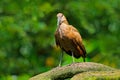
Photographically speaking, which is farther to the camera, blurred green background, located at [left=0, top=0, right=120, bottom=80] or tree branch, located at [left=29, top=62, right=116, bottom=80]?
blurred green background, located at [left=0, top=0, right=120, bottom=80]

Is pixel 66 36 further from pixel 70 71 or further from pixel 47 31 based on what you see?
pixel 47 31

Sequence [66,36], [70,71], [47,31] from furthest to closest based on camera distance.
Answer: [47,31] → [66,36] → [70,71]

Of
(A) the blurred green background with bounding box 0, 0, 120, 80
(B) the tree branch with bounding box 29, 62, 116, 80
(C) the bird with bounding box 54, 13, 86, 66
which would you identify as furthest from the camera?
(A) the blurred green background with bounding box 0, 0, 120, 80

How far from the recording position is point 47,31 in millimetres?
12156

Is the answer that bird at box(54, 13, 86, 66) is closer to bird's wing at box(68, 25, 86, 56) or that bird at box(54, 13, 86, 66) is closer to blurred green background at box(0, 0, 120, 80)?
bird's wing at box(68, 25, 86, 56)

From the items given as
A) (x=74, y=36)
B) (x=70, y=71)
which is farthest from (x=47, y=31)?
(x=70, y=71)

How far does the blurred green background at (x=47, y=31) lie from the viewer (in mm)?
10938


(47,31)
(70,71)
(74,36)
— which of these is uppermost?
(74,36)

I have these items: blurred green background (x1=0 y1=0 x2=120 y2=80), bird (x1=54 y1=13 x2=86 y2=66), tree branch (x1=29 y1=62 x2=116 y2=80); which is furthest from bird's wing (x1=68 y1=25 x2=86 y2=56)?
blurred green background (x1=0 y1=0 x2=120 y2=80)

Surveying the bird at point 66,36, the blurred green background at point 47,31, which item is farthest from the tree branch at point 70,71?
the blurred green background at point 47,31

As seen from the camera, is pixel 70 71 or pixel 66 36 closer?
pixel 70 71

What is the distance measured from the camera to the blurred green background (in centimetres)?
1094

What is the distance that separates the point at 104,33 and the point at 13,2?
1.80 m

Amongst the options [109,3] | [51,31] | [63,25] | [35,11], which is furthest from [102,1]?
[63,25]
